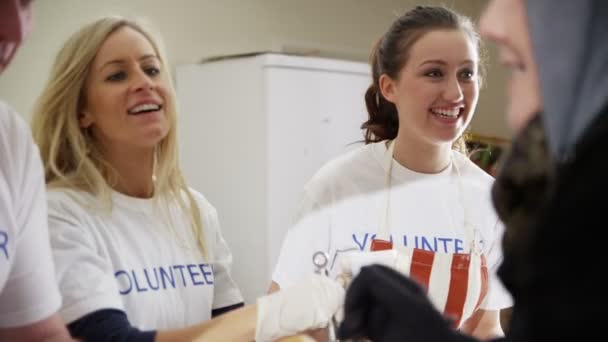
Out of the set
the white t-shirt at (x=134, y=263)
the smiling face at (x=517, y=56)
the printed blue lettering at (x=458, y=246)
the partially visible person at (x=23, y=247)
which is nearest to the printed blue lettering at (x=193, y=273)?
the white t-shirt at (x=134, y=263)

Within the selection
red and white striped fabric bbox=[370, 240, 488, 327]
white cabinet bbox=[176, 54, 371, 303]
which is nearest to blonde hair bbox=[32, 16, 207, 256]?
red and white striped fabric bbox=[370, 240, 488, 327]

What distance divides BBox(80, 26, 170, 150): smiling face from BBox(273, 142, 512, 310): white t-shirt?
1.36 feet

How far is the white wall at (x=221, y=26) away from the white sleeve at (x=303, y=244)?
1.25 m

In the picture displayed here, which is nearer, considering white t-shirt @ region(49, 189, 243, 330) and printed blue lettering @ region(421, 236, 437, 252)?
white t-shirt @ region(49, 189, 243, 330)

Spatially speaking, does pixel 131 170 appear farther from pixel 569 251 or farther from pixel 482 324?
pixel 569 251

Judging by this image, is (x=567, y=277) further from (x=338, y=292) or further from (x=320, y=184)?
(x=320, y=184)

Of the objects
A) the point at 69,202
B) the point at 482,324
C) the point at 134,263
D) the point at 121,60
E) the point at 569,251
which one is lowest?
the point at 482,324

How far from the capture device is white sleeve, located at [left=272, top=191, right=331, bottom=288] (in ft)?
4.67

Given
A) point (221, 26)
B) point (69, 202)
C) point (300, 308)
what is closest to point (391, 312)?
point (300, 308)

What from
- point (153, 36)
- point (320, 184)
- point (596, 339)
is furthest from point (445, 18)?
point (596, 339)

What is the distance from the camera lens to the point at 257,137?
2.46 m

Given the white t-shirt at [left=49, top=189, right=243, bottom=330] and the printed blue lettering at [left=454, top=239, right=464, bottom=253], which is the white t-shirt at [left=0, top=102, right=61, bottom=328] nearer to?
the white t-shirt at [left=49, top=189, right=243, bottom=330]

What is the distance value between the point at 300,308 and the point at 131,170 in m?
0.53

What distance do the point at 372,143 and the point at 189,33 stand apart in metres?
1.35
